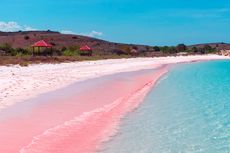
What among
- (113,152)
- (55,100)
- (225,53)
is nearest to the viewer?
(113,152)

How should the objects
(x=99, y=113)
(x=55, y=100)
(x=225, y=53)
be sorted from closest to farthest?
(x=99, y=113) < (x=55, y=100) < (x=225, y=53)

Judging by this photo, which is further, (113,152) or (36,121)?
(36,121)

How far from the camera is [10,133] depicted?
9180 mm

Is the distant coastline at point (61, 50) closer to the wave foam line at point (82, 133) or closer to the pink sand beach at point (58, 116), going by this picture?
the pink sand beach at point (58, 116)

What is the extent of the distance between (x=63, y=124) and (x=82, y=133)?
100 cm

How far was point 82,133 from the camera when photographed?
9.79 metres

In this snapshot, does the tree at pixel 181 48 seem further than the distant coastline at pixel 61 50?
Yes

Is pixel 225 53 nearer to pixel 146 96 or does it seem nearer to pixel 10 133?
pixel 146 96

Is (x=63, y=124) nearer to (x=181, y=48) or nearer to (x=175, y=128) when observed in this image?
(x=175, y=128)

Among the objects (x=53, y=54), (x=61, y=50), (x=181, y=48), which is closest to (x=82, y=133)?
(x=53, y=54)

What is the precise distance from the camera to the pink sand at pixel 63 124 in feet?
27.4

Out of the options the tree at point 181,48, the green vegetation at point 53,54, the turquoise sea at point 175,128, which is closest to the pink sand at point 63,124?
the turquoise sea at point 175,128

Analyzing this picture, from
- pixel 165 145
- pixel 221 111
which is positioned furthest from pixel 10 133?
pixel 221 111

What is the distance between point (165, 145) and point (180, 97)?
956 centimetres
